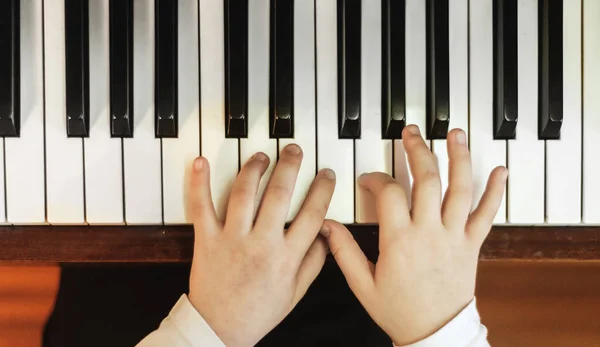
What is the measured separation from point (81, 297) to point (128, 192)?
0.85ft

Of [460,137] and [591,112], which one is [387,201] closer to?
[460,137]

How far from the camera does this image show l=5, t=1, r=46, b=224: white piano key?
0.65 meters

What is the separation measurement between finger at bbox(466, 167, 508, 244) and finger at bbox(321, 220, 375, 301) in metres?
0.14

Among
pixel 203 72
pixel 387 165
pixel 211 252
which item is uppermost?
pixel 203 72

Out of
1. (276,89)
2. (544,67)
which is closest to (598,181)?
(544,67)

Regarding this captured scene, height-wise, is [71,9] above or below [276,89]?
above

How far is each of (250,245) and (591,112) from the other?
48cm

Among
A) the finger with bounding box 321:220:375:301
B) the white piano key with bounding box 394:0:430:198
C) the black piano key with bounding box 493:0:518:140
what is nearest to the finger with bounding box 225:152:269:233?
the finger with bounding box 321:220:375:301

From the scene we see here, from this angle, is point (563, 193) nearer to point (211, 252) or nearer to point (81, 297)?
point (211, 252)

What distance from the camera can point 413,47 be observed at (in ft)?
2.14

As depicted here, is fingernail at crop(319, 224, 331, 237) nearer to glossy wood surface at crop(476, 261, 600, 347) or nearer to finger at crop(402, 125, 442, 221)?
finger at crop(402, 125, 442, 221)

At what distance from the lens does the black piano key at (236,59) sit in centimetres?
64

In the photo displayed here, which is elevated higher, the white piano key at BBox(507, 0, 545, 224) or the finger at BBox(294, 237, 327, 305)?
the white piano key at BBox(507, 0, 545, 224)

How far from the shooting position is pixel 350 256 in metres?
0.68
